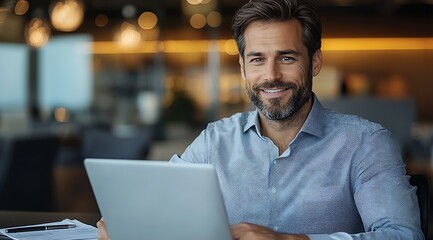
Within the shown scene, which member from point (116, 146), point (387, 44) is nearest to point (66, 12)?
point (116, 146)

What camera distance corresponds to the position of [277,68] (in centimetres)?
204

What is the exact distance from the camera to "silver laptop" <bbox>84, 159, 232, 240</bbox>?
150 cm

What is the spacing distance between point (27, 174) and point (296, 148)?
3610mm

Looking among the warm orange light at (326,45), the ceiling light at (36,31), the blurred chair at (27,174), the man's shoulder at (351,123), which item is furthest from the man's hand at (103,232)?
the warm orange light at (326,45)

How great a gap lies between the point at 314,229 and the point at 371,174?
22 cm

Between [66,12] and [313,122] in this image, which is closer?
[313,122]

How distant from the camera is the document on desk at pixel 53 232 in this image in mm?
2023

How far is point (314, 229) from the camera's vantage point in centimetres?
Answer: 207

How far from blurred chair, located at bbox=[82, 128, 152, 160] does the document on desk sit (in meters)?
4.18

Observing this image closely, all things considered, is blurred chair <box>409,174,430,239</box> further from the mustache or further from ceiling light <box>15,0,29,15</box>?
ceiling light <box>15,0,29,15</box>

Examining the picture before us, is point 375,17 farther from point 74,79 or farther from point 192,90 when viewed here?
point 74,79

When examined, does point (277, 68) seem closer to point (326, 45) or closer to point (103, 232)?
point (103, 232)

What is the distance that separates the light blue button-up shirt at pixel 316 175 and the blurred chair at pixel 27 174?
330cm

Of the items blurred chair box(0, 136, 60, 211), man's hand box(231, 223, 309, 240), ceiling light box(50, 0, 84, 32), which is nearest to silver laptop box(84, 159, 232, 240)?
man's hand box(231, 223, 309, 240)
